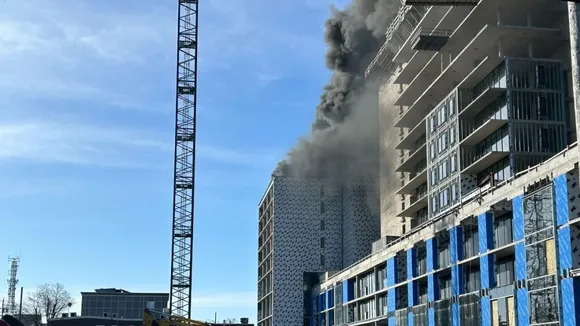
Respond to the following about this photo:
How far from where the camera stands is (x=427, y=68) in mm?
79188

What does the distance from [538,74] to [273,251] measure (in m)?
62.7

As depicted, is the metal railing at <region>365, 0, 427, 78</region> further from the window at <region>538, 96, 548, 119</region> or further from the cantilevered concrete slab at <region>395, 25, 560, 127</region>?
the window at <region>538, 96, 548, 119</region>

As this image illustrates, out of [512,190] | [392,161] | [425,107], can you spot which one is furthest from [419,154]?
[512,190]

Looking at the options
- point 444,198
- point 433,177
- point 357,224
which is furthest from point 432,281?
point 357,224

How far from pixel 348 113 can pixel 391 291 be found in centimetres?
4758

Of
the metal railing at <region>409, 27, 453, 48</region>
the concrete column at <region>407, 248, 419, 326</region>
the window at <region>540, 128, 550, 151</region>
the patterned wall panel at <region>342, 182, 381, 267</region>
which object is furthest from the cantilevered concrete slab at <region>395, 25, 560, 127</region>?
the patterned wall panel at <region>342, 182, 381, 267</region>

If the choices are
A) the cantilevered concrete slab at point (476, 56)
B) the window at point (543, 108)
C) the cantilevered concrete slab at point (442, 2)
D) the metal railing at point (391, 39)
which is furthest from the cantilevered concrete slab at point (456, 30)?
the window at point (543, 108)

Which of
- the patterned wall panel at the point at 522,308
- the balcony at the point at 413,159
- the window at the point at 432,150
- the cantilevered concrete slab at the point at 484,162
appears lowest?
the patterned wall panel at the point at 522,308

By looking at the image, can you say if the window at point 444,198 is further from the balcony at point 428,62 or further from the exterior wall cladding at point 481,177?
the balcony at point 428,62

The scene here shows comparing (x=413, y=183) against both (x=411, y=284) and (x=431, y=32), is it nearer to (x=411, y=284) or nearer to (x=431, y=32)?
(x=431, y=32)

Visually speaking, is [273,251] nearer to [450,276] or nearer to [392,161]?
[392,161]

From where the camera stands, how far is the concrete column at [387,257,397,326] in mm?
73062

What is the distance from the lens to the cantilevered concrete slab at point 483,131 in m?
64.2

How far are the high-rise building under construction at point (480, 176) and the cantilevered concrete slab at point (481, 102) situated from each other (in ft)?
0.51
